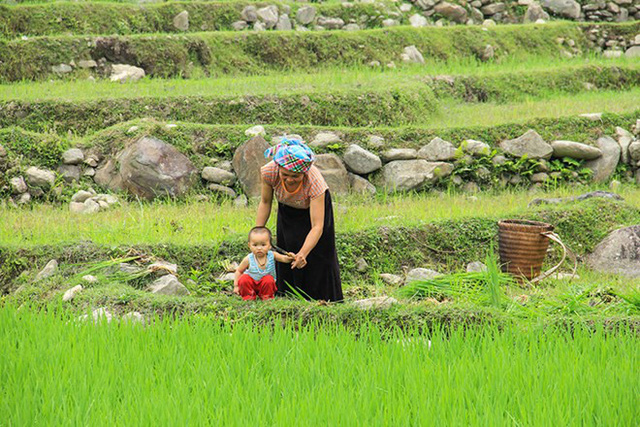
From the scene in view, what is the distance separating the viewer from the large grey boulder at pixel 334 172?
7.55m

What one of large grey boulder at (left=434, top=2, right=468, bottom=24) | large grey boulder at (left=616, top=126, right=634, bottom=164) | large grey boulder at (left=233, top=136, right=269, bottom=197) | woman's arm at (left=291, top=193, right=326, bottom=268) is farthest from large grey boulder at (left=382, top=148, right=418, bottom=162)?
large grey boulder at (left=434, top=2, right=468, bottom=24)

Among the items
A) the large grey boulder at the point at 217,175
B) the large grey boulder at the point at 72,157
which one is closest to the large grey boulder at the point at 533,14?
the large grey boulder at the point at 217,175

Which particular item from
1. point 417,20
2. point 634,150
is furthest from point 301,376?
point 417,20

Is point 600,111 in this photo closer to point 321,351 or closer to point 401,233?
point 401,233

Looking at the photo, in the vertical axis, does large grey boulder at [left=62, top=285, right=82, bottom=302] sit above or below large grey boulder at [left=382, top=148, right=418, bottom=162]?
above

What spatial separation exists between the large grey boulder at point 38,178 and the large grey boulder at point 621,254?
175 inches

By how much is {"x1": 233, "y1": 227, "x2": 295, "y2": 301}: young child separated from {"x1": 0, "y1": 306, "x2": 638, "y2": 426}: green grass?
51 centimetres

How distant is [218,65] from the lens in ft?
35.3

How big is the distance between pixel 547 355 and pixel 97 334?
2.04 m

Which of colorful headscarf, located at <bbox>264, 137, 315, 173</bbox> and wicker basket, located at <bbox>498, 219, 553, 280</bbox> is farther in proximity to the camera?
wicker basket, located at <bbox>498, 219, 553, 280</bbox>

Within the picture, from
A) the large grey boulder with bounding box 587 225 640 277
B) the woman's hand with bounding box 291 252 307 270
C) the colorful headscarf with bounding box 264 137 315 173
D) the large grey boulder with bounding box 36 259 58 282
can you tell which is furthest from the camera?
the large grey boulder with bounding box 587 225 640 277

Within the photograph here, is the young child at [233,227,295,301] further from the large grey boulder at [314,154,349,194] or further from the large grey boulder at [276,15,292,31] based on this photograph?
the large grey boulder at [276,15,292,31]

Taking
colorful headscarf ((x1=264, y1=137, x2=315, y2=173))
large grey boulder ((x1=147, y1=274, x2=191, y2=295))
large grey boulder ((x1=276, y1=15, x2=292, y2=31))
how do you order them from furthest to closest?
large grey boulder ((x1=276, y1=15, x2=292, y2=31))
large grey boulder ((x1=147, y1=274, x2=191, y2=295))
colorful headscarf ((x1=264, y1=137, x2=315, y2=173))

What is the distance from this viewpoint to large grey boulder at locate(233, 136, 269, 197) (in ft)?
24.4
